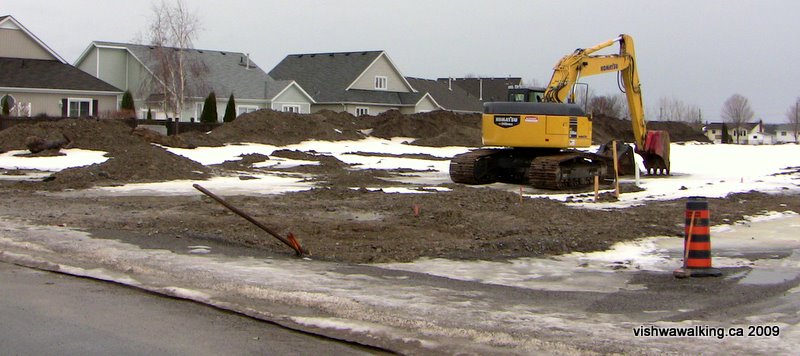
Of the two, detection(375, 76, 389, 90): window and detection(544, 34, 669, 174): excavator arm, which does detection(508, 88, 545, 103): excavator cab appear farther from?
detection(375, 76, 389, 90): window

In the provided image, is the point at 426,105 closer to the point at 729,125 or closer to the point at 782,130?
the point at 729,125

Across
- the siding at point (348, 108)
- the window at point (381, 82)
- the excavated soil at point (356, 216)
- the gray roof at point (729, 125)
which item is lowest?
the excavated soil at point (356, 216)

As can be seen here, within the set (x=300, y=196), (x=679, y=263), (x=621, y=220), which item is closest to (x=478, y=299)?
(x=679, y=263)

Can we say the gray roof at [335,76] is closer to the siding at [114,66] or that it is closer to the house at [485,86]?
the siding at [114,66]

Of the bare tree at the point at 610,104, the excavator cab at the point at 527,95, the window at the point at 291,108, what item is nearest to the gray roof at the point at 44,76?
the window at the point at 291,108

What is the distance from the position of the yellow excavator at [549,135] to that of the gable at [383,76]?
143ft

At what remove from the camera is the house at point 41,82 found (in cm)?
4900

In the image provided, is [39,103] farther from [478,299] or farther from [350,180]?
[478,299]

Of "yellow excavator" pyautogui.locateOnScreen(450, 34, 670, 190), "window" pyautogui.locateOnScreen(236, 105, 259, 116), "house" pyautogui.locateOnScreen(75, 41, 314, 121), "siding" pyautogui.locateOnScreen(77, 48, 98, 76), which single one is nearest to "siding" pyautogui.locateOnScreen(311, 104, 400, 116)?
"house" pyautogui.locateOnScreen(75, 41, 314, 121)

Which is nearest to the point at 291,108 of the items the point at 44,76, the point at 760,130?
the point at 44,76

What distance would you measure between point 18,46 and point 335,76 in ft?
85.4

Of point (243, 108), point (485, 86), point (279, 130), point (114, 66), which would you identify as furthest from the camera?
point (485, 86)

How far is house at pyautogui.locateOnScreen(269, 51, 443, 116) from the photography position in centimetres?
6975

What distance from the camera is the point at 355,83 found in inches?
2758
